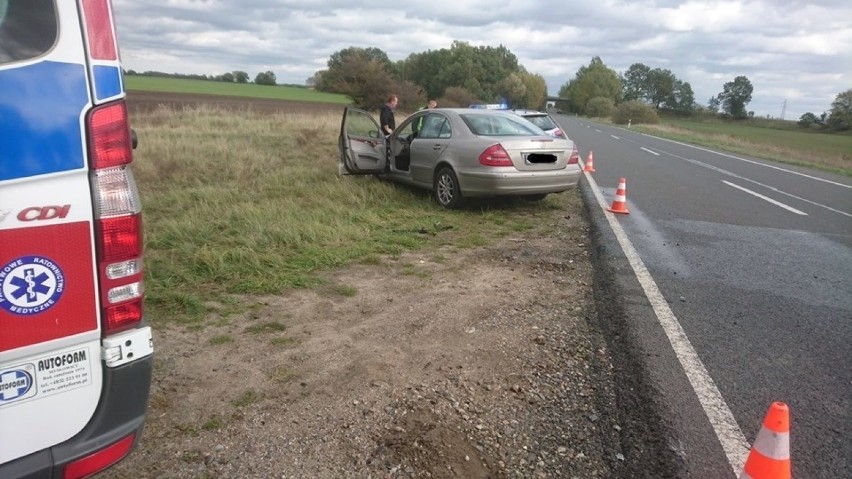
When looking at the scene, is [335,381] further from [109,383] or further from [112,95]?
[112,95]

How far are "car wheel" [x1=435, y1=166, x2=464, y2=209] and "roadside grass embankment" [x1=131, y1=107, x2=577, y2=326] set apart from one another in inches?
6.9

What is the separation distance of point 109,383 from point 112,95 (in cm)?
90

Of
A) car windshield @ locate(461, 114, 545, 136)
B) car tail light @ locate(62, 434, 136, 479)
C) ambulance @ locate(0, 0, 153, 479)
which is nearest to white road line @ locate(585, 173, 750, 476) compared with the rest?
car tail light @ locate(62, 434, 136, 479)

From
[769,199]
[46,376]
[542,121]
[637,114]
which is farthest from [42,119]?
[637,114]

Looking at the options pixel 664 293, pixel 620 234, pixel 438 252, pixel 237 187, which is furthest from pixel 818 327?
pixel 237 187

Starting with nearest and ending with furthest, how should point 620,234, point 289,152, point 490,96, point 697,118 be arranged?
point 620,234 < point 289,152 < point 490,96 < point 697,118

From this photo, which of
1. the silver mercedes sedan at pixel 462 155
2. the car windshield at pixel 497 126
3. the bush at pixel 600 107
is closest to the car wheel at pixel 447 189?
the silver mercedes sedan at pixel 462 155

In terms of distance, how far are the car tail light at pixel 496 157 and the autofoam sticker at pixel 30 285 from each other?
6305mm

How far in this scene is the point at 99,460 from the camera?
70.4 inches

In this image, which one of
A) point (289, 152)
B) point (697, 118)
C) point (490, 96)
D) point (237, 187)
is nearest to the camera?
point (237, 187)

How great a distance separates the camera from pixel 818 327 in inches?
166

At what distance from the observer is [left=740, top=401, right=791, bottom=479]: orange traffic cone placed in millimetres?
2062

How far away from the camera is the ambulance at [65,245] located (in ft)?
4.97

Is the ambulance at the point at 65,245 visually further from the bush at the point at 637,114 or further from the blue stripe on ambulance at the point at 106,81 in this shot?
the bush at the point at 637,114
